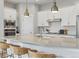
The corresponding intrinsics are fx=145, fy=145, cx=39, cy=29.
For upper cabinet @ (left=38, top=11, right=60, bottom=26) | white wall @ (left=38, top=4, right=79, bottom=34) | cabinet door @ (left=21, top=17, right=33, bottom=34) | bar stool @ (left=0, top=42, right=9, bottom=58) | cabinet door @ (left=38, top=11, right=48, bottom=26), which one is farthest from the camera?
cabinet door @ (left=21, top=17, right=33, bottom=34)

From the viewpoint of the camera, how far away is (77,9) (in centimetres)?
655

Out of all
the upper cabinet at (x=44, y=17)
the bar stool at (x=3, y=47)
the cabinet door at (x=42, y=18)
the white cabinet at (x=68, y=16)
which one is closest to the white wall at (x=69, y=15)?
the white cabinet at (x=68, y=16)

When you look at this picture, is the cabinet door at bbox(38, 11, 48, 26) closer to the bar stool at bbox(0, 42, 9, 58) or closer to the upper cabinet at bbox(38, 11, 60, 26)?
the upper cabinet at bbox(38, 11, 60, 26)

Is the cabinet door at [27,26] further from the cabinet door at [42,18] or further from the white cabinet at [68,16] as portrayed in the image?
the white cabinet at [68,16]

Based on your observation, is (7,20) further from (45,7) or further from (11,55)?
(11,55)

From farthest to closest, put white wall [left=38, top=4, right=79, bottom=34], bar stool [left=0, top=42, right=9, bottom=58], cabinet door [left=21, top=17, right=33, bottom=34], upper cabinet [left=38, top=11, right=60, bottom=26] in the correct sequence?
cabinet door [left=21, top=17, right=33, bottom=34] → upper cabinet [left=38, top=11, right=60, bottom=26] → white wall [left=38, top=4, right=79, bottom=34] → bar stool [left=0, top=42, right=9, bottom=58]

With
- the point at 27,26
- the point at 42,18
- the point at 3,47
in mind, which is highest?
the point at 42,18

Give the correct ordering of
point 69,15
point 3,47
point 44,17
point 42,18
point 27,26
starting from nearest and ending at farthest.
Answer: point 3,47 < point 69,15 < point 44,17 < point 42,18 < point 27,26

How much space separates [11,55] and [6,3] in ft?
18.2

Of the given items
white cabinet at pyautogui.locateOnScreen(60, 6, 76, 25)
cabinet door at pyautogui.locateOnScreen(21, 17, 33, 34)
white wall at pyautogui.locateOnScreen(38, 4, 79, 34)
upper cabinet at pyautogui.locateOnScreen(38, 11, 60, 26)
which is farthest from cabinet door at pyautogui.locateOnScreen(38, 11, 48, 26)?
white cabinet at pyautogui.locateOnScreen(60, 6, 76, 25)

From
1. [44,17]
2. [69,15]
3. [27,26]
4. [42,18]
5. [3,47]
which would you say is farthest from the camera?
[27,26]

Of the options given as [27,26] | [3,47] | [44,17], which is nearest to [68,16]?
[44,17]

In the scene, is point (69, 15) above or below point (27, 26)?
above

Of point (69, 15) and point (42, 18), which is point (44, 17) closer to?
point (42, 18)
